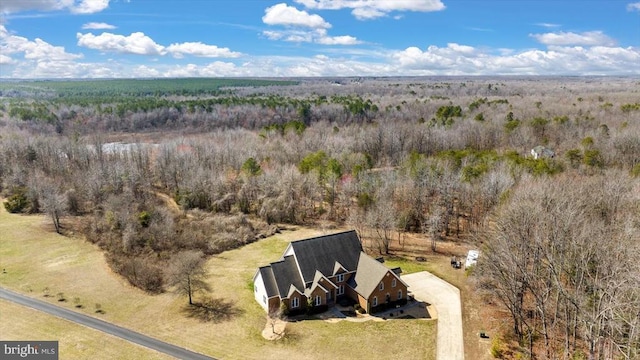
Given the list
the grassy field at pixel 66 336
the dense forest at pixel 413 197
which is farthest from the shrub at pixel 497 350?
the grassy field at pixel 66 336

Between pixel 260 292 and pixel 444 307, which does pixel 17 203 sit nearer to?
pixel 260 292

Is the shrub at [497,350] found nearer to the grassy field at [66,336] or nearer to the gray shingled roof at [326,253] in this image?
the gray shingled roof at [326,253]

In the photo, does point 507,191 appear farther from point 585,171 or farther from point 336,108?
point 336,108

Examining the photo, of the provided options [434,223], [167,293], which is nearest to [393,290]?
[434,223]

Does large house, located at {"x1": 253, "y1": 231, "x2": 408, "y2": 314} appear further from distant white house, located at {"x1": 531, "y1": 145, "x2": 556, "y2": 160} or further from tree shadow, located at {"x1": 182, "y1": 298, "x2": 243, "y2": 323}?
distant white house, located at {"x1": 531, "y1": 145, "x2": 556, "y2": 160}

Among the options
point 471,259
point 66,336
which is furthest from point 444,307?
point 66,336

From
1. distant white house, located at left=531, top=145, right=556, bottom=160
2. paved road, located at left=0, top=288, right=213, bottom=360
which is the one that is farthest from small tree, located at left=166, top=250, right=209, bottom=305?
distant white house, located at left=531, top=145, right=556, bottom=160
